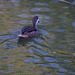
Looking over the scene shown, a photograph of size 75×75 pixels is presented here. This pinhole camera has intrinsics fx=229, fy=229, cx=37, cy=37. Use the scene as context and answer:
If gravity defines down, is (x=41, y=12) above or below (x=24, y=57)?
above

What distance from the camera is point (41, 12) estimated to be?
12.1 meters

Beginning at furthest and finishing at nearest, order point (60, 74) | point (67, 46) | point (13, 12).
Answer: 1. point (13, 12)
2. point (67, 46)
3. point (60, 74)

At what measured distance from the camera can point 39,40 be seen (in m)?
9.10

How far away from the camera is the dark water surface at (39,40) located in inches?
267

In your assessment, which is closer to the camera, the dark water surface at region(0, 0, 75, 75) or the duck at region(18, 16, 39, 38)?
the dark water surface at region(0, 0, 75, 75)

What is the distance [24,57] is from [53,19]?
14.0ft

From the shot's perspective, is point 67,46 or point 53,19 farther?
point 53,19

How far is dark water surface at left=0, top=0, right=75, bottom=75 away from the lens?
6.78 meters

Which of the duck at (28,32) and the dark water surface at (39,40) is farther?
the duck at (28,32)

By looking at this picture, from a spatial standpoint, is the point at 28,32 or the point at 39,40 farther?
the point at 28,32

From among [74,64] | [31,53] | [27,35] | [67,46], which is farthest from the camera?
[27,35]

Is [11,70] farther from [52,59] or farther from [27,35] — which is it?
[27,35]

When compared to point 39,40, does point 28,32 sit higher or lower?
higher

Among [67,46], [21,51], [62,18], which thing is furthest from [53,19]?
[21,51]
